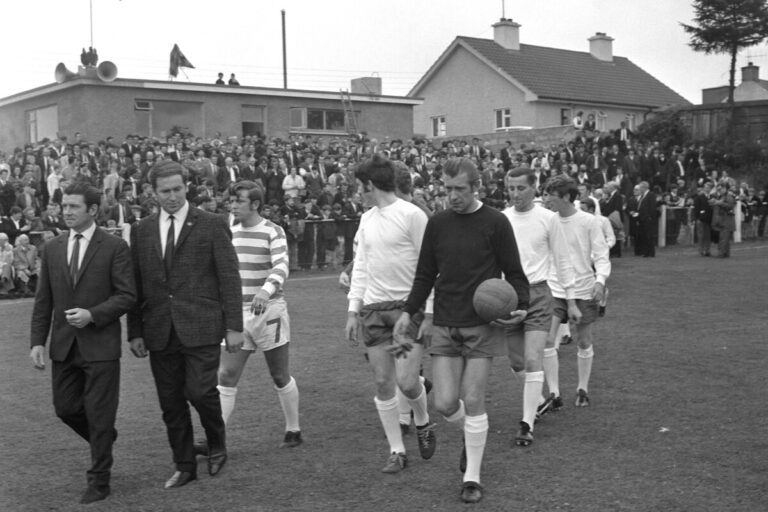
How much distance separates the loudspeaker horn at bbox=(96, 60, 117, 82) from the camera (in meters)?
30.1

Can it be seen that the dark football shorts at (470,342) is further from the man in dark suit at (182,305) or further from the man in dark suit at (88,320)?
the man in dark suit at (88,320)

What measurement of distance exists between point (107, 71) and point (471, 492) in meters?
27.2

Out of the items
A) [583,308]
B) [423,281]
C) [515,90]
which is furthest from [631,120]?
[423,281]

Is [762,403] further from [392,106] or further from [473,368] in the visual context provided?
[392,106]

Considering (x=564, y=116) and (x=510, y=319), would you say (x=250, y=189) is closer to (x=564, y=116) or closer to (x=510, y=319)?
(x=510, y=319)

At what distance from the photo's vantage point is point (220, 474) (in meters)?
6.45

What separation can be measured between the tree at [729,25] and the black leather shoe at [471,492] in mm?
39929

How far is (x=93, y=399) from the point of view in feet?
19.4

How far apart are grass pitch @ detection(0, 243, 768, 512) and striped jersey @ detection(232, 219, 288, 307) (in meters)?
1.21

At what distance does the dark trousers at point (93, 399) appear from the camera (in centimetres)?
590

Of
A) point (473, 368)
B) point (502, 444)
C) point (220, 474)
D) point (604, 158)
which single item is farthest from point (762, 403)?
point (604, 158)

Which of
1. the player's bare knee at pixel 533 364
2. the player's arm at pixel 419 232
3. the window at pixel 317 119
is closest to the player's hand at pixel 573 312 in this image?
the player's bare knee at pixel 533 364

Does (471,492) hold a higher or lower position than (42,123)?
lower

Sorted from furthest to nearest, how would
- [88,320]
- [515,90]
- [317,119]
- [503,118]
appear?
[503,118]
[515,90]
[317,119]
[88,320]
